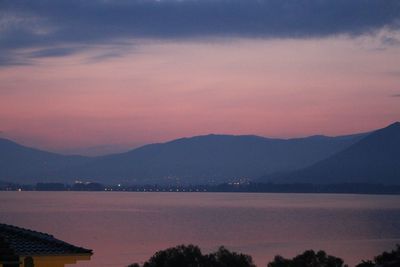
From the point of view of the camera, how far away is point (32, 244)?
22.6ft

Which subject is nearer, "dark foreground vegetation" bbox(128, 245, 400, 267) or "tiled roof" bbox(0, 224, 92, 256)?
"tiled roof" bbox(0, 224, 92, 256)

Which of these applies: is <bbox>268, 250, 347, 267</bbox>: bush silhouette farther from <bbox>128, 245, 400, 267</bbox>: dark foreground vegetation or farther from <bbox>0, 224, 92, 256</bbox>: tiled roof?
<bbox>0, 224, 92, 256</bbox>: tiled roof

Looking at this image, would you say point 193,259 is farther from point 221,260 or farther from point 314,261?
point 314,261

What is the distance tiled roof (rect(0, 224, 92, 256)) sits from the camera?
6.65 m

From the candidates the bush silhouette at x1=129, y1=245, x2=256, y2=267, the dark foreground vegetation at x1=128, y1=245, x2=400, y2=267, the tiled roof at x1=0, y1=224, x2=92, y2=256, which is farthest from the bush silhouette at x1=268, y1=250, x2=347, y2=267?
the tiled roof at x1=0, y1=224, x2=92, y2=256

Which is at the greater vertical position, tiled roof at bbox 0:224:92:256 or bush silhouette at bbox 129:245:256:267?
tiled roof at bbox 0:224:92:256

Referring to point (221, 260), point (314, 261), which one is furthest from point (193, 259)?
point (314, 261)

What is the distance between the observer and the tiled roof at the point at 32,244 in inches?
262

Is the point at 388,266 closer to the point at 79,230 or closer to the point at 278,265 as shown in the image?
the point at 278,265

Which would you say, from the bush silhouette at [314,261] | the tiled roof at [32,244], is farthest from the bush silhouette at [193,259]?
the tiled roof at [32,244]

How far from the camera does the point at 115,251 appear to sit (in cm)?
4966

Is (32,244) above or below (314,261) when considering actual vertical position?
above

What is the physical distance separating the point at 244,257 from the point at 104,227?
176 feet

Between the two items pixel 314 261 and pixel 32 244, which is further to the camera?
pixel 314 261
